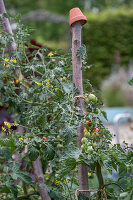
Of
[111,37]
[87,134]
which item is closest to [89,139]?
[87,134]

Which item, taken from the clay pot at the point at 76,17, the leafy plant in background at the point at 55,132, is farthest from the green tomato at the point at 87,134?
the clay pot at the point at 76,17

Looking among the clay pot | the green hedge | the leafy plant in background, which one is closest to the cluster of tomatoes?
the leafy plant in background

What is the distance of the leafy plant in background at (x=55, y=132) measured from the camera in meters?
0.81

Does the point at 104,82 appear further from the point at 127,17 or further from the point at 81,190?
the point at 81,190

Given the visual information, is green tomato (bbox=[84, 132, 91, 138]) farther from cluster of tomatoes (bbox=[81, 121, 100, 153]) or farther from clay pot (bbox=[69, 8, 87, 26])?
clay pot (bbox=[69, 8, 87, 26])

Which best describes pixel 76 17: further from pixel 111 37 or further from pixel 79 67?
pixel 111 37

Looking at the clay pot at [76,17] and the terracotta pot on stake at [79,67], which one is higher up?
the clay pot at [76,17]

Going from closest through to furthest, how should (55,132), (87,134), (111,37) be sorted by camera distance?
(87,134) → (55,132) → (111,37)

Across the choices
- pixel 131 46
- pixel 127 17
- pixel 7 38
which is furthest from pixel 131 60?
pixel 7 38

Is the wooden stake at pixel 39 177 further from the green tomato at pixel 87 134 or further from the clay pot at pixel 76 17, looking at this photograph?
the clay pot at pixel 76 17

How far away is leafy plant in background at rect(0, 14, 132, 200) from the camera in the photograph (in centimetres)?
81

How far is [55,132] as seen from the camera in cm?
105

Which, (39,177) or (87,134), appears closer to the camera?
(87,134)

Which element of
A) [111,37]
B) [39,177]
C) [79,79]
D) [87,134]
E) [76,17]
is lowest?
[39,177]
